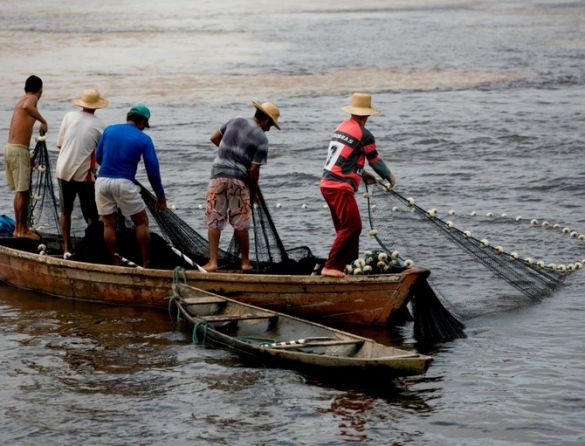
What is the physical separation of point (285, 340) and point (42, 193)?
395cm

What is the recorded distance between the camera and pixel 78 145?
448 inches

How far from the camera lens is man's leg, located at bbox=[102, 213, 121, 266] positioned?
1117 centimetres

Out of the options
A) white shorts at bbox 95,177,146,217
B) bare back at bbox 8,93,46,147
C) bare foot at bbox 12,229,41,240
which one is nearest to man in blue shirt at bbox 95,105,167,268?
white shorts at bbox 95,177,146,217

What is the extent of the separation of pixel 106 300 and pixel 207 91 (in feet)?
52.9

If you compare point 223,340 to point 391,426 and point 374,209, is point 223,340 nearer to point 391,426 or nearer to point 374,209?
point 391,426

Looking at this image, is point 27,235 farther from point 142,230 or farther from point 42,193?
point 142,230

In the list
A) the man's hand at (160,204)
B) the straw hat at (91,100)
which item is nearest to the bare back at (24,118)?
the straw hat at (91,100)

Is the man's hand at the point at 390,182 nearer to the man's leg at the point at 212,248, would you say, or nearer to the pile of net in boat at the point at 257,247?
the pile of net in boat at the point at 257,247

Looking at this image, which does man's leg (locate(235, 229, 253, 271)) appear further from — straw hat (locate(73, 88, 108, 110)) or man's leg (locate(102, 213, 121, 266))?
straw hat (locate(73, 88, 108, 110))

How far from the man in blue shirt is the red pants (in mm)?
1707

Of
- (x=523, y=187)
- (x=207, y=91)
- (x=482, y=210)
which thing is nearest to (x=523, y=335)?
(x=482, y=210)

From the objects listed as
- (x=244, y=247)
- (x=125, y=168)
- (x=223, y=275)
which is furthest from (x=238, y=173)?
(x=125, y=168)

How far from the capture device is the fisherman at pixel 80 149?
1138 cm

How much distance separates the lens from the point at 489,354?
397 inches
